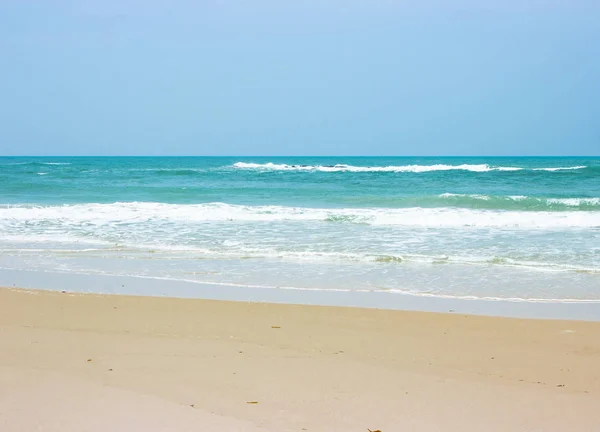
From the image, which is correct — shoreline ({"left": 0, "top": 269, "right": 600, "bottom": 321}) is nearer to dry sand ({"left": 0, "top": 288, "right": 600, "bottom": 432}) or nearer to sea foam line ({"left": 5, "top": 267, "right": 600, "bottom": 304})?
sea foam line ({"left": 5, "top": 267, "right": 600, "bottom": 304})

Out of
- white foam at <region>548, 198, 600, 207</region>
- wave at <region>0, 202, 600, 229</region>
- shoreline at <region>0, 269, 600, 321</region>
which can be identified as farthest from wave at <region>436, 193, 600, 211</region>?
shoreline at <region>0, 269, 600, 321</region>

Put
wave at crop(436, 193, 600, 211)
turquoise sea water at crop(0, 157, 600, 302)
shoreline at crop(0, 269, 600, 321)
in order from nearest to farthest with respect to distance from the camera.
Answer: shoreline at crop(0, 269, 600, 321) → turquoise sea water at crop(0, 157, 600, 302) → wave at crop(436, 193, 600, 211)

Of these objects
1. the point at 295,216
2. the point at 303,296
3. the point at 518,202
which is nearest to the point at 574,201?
the point at 518,202

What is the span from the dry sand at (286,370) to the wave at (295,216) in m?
9.32

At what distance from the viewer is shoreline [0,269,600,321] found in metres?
6.64

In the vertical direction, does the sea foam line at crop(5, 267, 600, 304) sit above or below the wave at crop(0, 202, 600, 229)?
below

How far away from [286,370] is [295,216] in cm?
1288

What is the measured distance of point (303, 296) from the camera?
23.9 ft

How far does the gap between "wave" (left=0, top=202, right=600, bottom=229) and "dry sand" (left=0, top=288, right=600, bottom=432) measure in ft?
30.6

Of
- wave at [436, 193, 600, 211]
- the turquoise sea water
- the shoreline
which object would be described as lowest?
the shoreline

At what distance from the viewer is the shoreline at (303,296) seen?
21.8 ft

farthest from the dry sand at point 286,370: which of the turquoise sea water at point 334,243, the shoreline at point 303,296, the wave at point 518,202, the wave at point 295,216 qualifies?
the wave at point 518,202

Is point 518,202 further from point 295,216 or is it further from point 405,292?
point 405,292

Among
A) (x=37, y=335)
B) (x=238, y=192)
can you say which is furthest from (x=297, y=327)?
(x=238, y=192)
